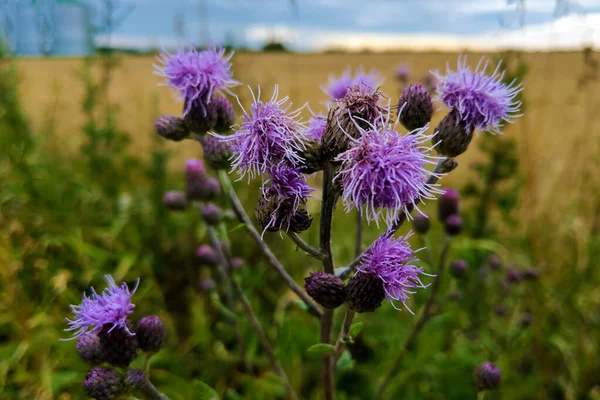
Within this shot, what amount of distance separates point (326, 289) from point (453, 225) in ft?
4.03

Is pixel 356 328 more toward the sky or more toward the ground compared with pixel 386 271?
more toward the ground

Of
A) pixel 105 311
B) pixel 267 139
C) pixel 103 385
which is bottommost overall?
pixel 103 385

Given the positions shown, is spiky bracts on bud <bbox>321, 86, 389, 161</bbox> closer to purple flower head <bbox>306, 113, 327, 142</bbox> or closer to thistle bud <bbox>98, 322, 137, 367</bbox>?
purple flower head <bbox>306, 113, 327, 142</bbox>

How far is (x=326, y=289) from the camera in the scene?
136 centimetres

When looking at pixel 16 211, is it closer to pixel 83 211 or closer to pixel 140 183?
pixel 83 211

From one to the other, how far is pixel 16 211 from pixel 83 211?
0.51 m

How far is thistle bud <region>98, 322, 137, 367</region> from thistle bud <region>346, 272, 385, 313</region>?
0.72 meters

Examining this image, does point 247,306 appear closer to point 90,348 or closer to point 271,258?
point 271,258

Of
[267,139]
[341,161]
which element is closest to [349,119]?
[341,161]

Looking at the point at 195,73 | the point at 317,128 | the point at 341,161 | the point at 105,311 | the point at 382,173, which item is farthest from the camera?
the point at 195,73

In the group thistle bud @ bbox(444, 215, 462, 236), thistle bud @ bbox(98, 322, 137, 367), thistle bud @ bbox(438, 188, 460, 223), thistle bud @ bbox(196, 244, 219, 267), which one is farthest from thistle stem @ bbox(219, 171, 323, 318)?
thistle bud @ bbox(438, 188, 460, 223)

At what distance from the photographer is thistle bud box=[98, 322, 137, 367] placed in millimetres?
1569

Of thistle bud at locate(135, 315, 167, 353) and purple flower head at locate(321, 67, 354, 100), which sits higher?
purple flower head at locate(321, 67, 354, 100)

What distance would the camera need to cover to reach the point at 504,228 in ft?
15.1
